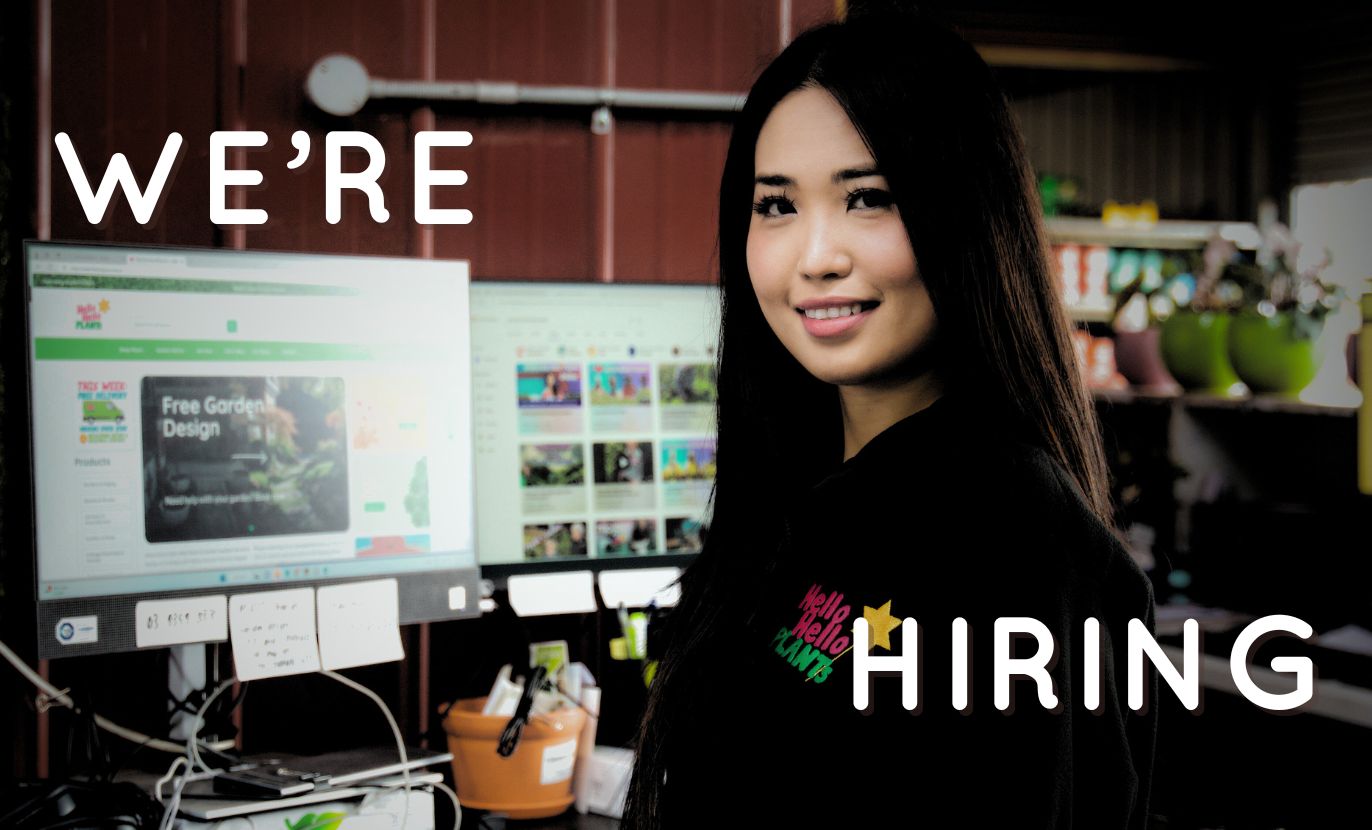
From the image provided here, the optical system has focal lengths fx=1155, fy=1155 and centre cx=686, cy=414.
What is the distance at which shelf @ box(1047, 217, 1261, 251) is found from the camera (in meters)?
5.04

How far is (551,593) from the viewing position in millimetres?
1594

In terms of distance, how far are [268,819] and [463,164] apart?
0.94 m

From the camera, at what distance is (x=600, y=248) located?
69.2 inches

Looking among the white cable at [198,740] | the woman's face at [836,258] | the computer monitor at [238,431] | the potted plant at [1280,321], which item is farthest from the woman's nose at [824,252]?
the potted plant at [1280,321]

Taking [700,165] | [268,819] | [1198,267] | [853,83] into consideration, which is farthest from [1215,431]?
[268,819]

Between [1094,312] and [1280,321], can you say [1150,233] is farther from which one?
[1280,321]

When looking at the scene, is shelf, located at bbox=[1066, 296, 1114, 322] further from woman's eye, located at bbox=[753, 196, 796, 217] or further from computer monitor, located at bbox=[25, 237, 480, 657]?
woman's eye, located at bbox=[753, 196, 796, 217]

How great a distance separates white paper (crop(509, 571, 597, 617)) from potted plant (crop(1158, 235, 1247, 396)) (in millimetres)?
1650

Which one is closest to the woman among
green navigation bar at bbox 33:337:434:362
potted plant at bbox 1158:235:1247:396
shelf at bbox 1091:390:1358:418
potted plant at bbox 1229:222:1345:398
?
green navigation bar at bbox 33:337:434:362

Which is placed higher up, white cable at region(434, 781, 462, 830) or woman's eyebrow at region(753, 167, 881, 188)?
woman's eyebrow at region(753, 167, 881, 188)

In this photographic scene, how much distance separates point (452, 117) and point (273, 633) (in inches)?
30.8

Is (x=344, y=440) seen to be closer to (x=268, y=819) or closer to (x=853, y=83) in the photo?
(x=268, y=819)

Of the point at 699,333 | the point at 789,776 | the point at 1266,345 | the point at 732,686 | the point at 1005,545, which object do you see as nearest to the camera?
the point at 1005,545

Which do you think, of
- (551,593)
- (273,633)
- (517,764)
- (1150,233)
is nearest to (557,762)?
(517,764)
